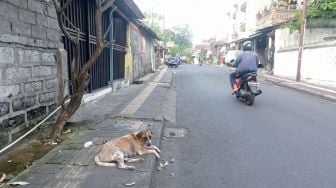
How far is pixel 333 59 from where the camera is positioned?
54.0 feet

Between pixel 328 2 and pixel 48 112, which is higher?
pixel 328 2

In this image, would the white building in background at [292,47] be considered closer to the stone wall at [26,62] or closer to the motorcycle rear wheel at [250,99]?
the motorcycle rear wheel at [250,99]

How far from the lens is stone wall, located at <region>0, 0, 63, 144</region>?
5.04 meters

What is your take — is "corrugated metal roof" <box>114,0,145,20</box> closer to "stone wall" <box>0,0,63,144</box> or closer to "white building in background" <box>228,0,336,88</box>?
"stone wall" <box>0,0,63,144</box>

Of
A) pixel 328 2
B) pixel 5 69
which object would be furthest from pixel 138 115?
pixel 328 2

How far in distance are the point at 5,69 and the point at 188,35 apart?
9469 centimetres

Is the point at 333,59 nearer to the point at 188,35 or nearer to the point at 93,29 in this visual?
the point at 93,29

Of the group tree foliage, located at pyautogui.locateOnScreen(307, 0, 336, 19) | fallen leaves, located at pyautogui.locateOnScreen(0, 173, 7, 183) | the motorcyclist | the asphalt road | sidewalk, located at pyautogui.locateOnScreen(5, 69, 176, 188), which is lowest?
the asphalt road

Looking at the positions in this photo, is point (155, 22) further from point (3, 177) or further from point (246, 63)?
point (3, 177)

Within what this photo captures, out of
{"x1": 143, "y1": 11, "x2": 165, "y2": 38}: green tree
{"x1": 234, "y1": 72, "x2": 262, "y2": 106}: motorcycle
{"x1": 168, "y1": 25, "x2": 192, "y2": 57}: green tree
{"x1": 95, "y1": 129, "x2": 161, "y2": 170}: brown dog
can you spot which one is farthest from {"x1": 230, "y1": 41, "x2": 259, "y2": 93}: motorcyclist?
{"x1": 168, "y1": 25, "x2": 192, "y2": 57}: green tree

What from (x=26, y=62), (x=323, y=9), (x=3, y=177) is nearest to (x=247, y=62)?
(x=26, y=62)

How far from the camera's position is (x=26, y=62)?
5703 mm

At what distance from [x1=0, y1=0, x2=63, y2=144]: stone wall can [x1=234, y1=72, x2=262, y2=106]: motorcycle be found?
5846 millimetres

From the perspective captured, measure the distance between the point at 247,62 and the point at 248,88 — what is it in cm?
85
